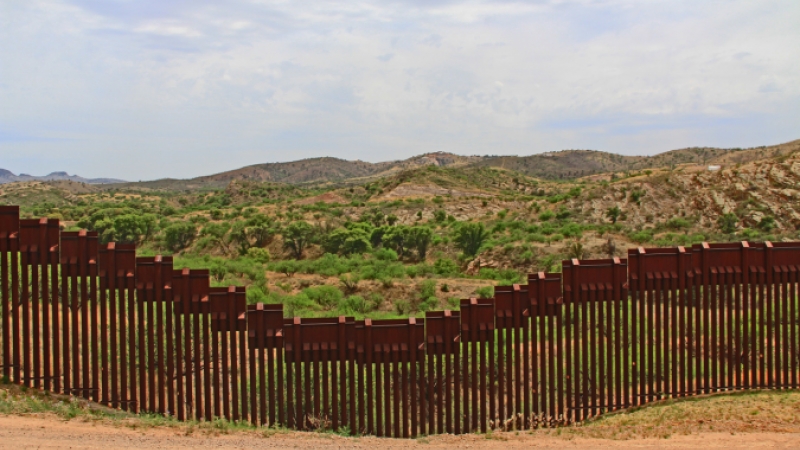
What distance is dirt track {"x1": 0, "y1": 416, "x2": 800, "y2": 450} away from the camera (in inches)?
255

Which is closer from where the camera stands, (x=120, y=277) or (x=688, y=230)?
(x=120, y=277)

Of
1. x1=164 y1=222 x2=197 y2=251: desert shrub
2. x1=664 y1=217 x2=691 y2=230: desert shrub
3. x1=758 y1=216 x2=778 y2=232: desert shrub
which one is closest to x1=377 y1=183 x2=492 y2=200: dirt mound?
x1=164 y1=222 x2=197 y2=251: desert shrub

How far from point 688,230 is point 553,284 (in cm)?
2999

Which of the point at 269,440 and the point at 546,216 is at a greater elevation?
the point at 546,216

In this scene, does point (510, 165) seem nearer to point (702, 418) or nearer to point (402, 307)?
point (402, 307)

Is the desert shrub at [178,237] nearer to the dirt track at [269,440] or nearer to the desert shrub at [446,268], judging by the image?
the desert shrub at [446,268]

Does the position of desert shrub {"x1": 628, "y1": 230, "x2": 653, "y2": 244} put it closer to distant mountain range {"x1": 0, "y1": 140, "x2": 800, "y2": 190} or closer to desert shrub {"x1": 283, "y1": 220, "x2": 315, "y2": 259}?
desert shrub {"x1": 283, "y1": 220, "x2": 315, "y2": 259}

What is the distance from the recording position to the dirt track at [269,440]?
647 cm

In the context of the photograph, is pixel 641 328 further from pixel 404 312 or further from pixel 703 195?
pixel 703 195

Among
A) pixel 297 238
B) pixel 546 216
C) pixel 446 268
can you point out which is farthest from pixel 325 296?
pixel 546 216

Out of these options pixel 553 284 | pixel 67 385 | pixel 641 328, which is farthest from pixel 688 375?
pixel 67 385

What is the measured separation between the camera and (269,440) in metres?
7.06

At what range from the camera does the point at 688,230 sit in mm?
35062

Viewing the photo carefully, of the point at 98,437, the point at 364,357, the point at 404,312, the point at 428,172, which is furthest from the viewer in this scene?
the point at 428,172
